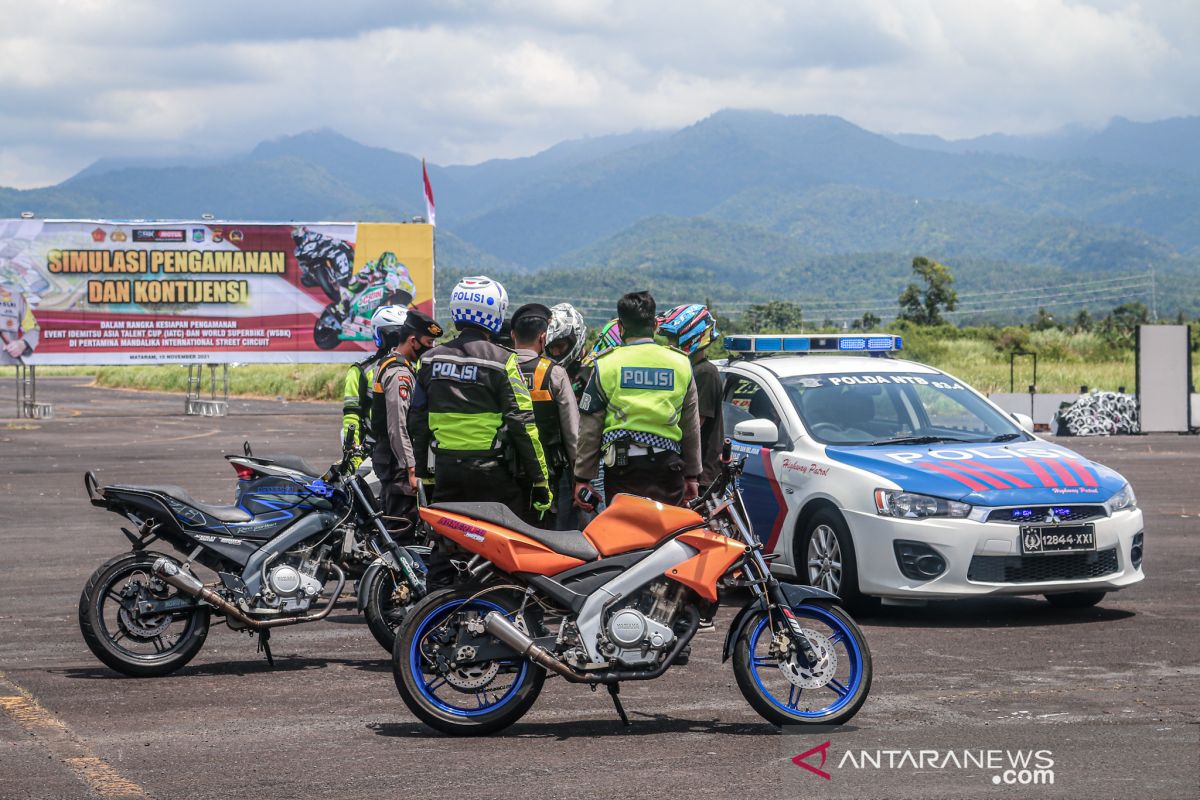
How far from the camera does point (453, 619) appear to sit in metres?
6.83

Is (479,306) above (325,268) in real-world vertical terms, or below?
below

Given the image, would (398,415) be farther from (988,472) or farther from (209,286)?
(209,286)

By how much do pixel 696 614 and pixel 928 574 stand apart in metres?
3.11

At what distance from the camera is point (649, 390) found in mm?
8344

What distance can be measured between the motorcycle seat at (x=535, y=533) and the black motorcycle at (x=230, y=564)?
5.91 feet

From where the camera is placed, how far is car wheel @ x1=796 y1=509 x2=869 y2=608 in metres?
9.88

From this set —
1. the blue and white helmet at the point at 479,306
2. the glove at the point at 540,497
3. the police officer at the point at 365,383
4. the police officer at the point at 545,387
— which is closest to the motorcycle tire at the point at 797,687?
the glove at the point at 540,497

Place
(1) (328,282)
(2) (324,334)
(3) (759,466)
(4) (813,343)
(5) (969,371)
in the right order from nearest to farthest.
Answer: (3) (759,466)
(4) (813,343)
(1) (328,282)
(2) (324,334)
(5) (969,371)

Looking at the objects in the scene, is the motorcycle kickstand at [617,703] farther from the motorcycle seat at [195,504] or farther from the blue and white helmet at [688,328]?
the blue and white helmet at [688,328]

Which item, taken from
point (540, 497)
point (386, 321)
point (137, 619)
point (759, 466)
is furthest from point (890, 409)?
point (137, 619)

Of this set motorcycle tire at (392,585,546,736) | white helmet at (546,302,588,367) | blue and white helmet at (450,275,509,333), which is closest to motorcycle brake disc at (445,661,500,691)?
motorcycle tire at (392,585,546,736)

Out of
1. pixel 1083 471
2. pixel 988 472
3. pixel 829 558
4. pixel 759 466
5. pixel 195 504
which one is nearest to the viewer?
pixel 195 504

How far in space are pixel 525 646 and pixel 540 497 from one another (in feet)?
4.73

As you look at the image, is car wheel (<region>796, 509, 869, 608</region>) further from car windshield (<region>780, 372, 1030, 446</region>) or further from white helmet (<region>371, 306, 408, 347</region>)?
white helmet (<region>371, 306, 408, 347</region>)
